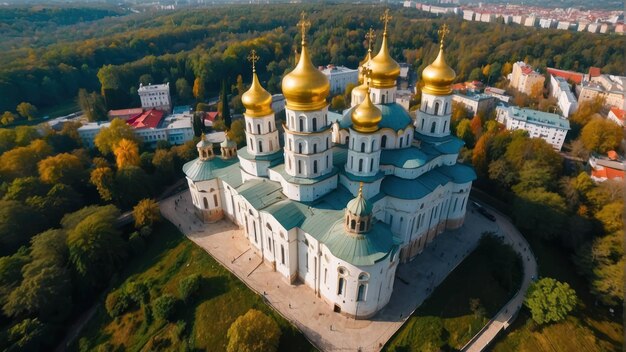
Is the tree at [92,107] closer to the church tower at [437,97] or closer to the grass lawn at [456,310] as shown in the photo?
the church tower at [437,97]

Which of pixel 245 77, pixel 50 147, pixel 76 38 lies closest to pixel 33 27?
pixel 76 38

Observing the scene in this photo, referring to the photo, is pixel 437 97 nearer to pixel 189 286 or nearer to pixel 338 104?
pixel 189 286

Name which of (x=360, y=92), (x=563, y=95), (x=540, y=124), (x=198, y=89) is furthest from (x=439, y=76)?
(x=198, y=89)

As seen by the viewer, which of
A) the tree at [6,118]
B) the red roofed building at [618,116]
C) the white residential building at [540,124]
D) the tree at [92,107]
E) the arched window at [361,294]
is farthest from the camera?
the tree at [92,107]

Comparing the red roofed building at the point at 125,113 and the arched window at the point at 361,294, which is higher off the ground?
the red roofed building at the point at 125,113

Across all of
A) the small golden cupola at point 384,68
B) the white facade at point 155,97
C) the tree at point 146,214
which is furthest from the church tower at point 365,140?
the white facade at point 155,97

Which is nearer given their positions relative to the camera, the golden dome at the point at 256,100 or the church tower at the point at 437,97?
the golden dome at the point at 256,100

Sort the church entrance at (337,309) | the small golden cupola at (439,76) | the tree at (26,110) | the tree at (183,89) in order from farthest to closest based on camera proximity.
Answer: the tree at (183,89)
the tree at (26,110)
the small golden cupola at (439,76)
the church entrance at (337,309)
